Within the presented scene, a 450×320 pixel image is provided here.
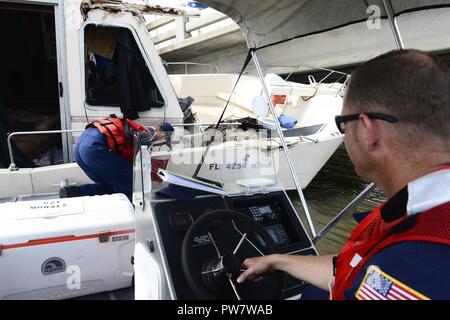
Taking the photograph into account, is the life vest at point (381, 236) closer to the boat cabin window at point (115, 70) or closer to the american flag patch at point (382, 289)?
the american flag patch at point (382, 289)

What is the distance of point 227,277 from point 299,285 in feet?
1.60

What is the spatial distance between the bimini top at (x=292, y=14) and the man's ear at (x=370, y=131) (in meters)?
1.26

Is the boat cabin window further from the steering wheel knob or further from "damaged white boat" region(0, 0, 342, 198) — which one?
the steering wheel knob

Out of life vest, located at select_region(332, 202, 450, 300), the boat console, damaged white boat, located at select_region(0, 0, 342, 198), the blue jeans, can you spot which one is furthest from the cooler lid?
life vest, located at select_region(332, 202, 450, 300)

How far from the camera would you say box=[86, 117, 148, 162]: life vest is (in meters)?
3.16

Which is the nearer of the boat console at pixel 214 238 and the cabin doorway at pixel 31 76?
the boat console at pixel 214 238

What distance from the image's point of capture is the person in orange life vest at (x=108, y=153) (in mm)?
3162

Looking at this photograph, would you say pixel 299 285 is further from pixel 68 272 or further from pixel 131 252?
pixel 68 272

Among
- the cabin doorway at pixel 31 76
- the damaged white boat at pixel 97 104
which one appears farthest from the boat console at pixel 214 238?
the cabin doorway at pixel 31 76

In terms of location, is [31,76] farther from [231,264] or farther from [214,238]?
[231,264]

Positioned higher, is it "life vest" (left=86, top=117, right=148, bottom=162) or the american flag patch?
"life vest" (left=86, top=117, right=148, bottom=162)

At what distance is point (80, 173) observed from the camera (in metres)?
3.68

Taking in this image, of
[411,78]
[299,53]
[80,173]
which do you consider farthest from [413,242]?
[299,53]

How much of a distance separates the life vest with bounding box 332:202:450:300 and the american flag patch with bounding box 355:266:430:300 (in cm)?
8
